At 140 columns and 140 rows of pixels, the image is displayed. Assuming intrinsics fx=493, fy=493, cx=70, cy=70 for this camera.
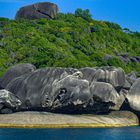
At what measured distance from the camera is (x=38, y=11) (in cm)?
11250

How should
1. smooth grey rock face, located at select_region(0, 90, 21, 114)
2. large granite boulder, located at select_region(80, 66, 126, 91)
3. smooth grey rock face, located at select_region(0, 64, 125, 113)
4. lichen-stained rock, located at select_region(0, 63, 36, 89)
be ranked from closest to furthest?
1. smooth grey rock face, located at select_region(0, 64, 125, 113)
2. smooth grey rock face, located at select_region(0, 90, 21, 114)
3. large granite boulder, located at select_region(80, 66, 126, 91)
4. lichen-stained rock, located at select_region(0, 63, 36, 89)

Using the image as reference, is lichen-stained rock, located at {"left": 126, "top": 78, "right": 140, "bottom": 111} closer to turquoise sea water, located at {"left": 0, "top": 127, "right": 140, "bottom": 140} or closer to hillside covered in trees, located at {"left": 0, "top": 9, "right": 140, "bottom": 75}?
turquoise sea water, located at {"left": 0, "top": 127, "right": 140, "bottom": 140}

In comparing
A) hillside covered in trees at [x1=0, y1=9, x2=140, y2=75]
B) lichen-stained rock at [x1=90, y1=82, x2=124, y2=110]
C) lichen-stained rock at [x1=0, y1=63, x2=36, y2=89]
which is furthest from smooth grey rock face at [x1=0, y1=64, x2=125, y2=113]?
hillside covered in trees at [x1=0, y1=9, x2=140, y2=75]

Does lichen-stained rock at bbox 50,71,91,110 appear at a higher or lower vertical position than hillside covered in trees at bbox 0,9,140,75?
lower

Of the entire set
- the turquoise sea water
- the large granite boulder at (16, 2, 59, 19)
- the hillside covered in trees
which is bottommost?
the turquoise sea water

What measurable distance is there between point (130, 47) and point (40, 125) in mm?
56788

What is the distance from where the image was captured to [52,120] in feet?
181

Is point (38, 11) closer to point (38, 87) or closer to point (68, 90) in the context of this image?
point (38, 87)

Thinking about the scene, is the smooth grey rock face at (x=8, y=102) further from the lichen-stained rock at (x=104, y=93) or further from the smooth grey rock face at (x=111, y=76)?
the smooth grey rock face at (x=111, y=76)

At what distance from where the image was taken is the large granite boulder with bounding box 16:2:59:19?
111 m

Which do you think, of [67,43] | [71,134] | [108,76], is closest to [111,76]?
[108,76]

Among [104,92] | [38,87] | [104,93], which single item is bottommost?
[38,87]

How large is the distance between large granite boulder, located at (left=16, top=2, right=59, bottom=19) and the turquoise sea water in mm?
60828

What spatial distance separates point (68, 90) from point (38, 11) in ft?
188
